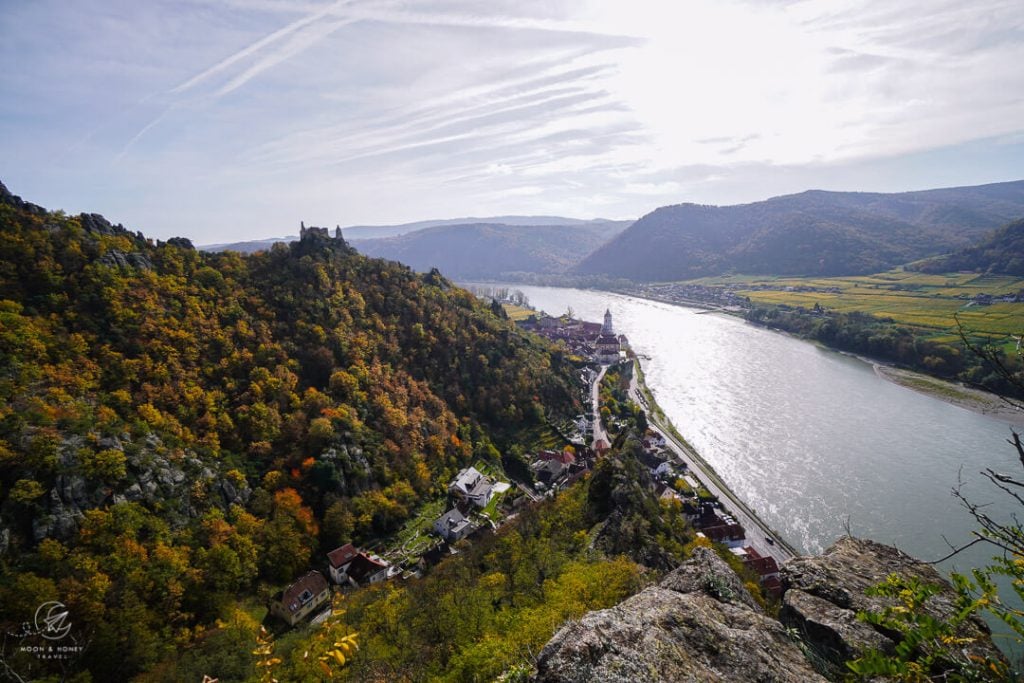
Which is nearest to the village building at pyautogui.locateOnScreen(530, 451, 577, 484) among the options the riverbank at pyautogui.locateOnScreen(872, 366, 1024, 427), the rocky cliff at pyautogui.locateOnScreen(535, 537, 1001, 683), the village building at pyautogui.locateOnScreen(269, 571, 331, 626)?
the village building at pyautogui.locateOnScreen(269, 571, 331, 626)

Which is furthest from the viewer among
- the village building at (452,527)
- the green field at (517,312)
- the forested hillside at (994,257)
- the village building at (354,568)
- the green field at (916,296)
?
the green field at (517,312)

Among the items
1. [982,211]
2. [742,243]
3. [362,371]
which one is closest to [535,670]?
[362,371]

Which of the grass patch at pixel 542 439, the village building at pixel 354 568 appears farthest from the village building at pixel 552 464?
the village building at pixel 354 568

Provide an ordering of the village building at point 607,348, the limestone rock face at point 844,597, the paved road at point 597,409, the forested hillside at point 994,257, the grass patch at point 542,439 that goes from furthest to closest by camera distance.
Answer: the forested hillside at point 994,257, the village building at point 607,348, the paved road at point 597,409, the grass patch at point 542,439, the limestone rock face at point 844,597

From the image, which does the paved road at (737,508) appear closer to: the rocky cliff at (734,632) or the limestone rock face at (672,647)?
the rocky cliff at (734,632)

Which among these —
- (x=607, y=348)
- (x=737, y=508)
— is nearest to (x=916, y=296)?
(x=607, y=348)

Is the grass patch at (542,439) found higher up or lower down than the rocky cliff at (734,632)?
lower down

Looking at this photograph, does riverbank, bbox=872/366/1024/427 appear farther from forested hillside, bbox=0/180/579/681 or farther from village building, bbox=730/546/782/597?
forested hillside, bbox=0/180/579/681
